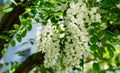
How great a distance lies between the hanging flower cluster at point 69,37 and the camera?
97.5 inches

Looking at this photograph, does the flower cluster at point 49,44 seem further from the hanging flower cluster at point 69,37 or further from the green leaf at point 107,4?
the green leaf at point 107,4

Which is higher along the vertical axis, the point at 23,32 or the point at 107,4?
the point at 107,4

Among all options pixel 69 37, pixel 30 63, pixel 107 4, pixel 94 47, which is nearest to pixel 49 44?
pixel 69 37

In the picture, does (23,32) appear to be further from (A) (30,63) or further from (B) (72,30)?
(A) (30,63)

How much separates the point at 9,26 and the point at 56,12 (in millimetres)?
1100

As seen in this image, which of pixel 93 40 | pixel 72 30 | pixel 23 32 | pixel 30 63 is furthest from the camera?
pixel 30 63

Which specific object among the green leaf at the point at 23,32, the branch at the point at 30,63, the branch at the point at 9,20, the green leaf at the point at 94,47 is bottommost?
the branch at the point at 30,63

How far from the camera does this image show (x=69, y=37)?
2.51 metres

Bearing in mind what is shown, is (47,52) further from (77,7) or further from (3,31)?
(3,31)

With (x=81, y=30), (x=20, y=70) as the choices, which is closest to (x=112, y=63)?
(x=20, y=70)

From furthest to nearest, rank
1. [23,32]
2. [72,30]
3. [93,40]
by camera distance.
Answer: [23,32], [93,40], [72,30]

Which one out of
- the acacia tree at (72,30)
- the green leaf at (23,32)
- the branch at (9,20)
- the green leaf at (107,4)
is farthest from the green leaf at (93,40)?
the branch at (9,20)

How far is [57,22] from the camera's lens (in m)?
2.71

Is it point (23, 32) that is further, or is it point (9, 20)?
point (9, 20)
